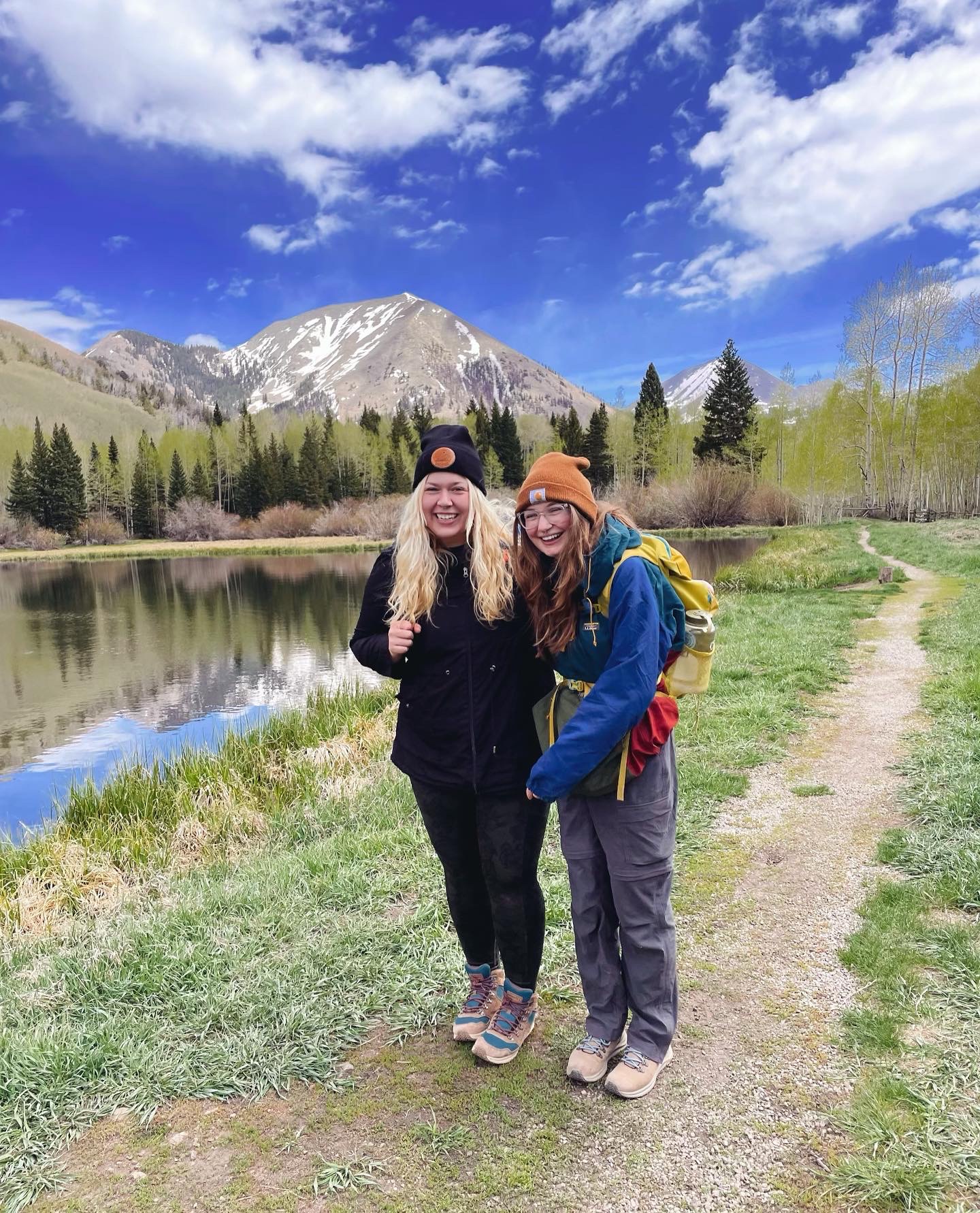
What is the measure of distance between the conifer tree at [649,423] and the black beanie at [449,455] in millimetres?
63651

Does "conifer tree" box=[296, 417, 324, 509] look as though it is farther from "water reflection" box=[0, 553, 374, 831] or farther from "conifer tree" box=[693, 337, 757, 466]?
"water reflection" box=[0, 553, 374, 831]

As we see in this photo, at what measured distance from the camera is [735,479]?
1988 inches

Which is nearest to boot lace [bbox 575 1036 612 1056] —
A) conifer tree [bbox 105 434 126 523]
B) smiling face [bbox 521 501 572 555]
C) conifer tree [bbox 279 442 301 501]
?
smiling face [bbox 521 501 572 555]

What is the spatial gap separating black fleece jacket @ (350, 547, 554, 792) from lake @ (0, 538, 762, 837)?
667 centimetres

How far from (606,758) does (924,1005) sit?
167 centimetres

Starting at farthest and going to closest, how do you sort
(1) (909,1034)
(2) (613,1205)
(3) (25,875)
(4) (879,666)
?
(4) (879,666), (3) (25,875), (1) (909,1034), (2) (613,1205)

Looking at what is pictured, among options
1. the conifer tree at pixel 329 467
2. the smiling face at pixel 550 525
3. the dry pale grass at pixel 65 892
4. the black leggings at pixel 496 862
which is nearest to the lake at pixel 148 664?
the dry pale grass at pixel 65 892

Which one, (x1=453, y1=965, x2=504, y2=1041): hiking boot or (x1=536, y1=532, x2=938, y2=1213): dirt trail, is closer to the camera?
(x1=536, y1=532, x2=938, y2=1213): dirt trail

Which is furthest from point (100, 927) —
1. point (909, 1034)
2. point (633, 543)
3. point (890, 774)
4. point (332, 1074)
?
point (890, 774)

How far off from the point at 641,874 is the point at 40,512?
262 ft

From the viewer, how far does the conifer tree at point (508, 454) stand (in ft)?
241

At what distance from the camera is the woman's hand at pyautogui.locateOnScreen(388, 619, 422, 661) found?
2441mm

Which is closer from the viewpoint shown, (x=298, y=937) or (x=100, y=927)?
(x=298, y=937)

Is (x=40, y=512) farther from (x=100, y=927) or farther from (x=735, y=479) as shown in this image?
(x=100, y=927)
